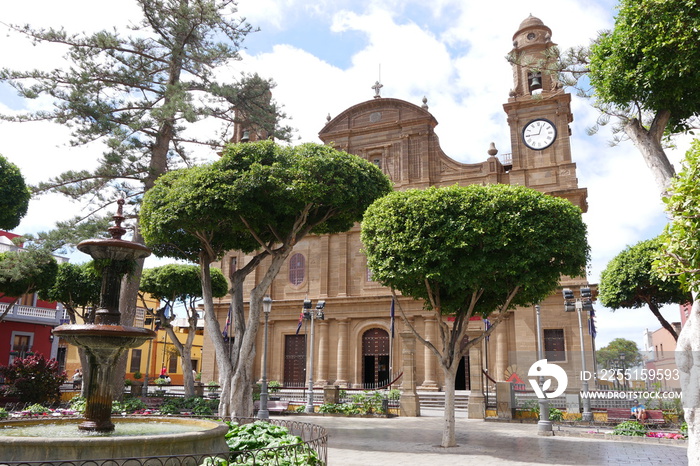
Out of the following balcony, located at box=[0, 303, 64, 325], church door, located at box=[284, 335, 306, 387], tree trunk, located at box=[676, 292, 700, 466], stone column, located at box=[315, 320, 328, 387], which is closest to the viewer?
tree trunk, located at box=[676, 292, 700, 466]

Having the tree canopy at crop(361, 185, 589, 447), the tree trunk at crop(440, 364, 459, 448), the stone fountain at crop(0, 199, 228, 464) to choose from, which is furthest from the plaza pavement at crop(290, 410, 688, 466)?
the stone fountain at crop(0, 199, 228, 464)

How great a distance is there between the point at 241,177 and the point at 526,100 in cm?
2001

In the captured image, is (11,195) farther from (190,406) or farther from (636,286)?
(636,286)

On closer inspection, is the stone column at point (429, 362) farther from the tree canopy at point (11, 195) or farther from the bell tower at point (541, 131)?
the tree canopy at point (11, 195)

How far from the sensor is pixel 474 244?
1292 cm

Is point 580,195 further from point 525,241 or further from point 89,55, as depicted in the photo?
point 89,55

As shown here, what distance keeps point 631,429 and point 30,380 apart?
1961 cm

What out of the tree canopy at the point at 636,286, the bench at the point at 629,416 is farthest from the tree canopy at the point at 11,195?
the tree canopy at the point at 636,286

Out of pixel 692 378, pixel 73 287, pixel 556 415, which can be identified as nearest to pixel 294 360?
pixel 73 287

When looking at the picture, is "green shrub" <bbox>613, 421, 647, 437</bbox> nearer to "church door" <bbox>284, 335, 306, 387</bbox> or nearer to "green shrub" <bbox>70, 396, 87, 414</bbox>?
"green shrub" <bbox>70, 396, 87, 414</bbox>

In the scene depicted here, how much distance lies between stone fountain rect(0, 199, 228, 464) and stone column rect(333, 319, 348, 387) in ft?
67.8

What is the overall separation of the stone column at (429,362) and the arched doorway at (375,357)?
8.80 ft

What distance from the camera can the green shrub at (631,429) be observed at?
1420cm

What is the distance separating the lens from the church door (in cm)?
3153
